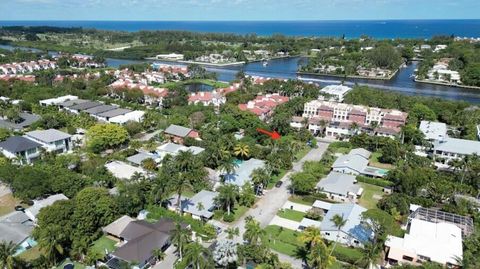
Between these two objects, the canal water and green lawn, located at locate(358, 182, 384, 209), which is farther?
the canal water

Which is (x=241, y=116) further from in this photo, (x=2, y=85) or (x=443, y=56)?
(x=443, y=56)

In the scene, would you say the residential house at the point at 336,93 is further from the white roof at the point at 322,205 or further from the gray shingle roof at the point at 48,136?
the gray shingle roof at the point at 48,136

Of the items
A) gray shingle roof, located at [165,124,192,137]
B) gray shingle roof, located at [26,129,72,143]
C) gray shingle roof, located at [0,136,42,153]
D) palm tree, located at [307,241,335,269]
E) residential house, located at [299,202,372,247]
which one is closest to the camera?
palm tree, located at [307,241,335,269]

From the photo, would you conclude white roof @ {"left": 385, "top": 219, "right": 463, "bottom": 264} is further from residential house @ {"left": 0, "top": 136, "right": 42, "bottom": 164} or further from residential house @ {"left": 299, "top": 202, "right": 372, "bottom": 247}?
residential house @ {"left": 0, "top": 136, "right": 42, "bottom": 164}

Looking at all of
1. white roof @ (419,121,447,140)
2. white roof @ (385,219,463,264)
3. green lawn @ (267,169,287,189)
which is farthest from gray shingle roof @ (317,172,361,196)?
white roof @ (419,121,447,140)

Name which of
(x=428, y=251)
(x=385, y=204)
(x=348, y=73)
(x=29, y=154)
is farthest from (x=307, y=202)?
(x=348, y=73)
